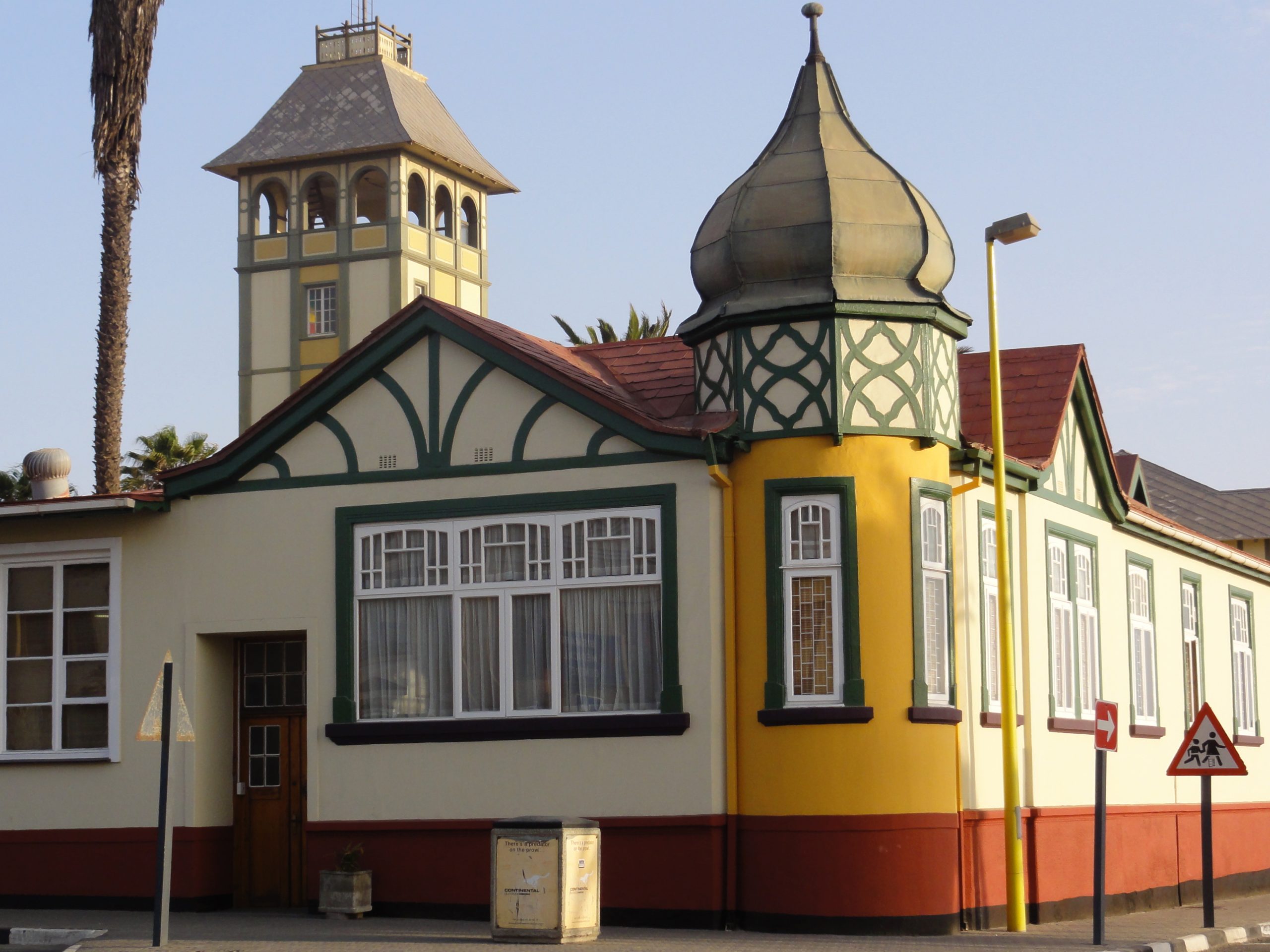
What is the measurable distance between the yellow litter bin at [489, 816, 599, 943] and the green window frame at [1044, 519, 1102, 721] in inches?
252

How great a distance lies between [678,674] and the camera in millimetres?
17922

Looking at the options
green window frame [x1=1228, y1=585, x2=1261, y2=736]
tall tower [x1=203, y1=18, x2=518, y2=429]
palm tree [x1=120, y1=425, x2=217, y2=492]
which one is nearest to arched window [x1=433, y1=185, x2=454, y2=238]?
tall tower [x1=203, y1=18, x2=518, y2=429]

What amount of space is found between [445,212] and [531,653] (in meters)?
52.4

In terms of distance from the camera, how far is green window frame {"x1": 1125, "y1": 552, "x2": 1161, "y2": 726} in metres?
23.5

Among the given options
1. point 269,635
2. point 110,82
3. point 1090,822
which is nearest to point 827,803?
point 1090,822

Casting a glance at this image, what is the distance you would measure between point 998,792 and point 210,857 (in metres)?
7.77

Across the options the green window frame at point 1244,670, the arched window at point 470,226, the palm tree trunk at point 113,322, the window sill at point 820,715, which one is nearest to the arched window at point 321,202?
the arched window at point 470,226

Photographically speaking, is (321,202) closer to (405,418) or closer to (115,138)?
(115,138)

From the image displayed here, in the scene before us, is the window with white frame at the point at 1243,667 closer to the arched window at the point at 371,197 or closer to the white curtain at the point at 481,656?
the white curtain at the point at 481,656

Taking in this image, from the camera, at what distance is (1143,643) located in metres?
24.0

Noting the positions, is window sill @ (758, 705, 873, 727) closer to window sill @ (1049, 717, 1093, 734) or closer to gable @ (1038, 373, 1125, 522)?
window sill @ (1049, 717, 1093, 734)

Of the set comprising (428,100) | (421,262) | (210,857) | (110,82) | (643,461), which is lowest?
(210,857)

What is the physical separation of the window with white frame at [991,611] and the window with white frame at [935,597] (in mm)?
893

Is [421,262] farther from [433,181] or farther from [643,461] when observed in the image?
[643,461]
